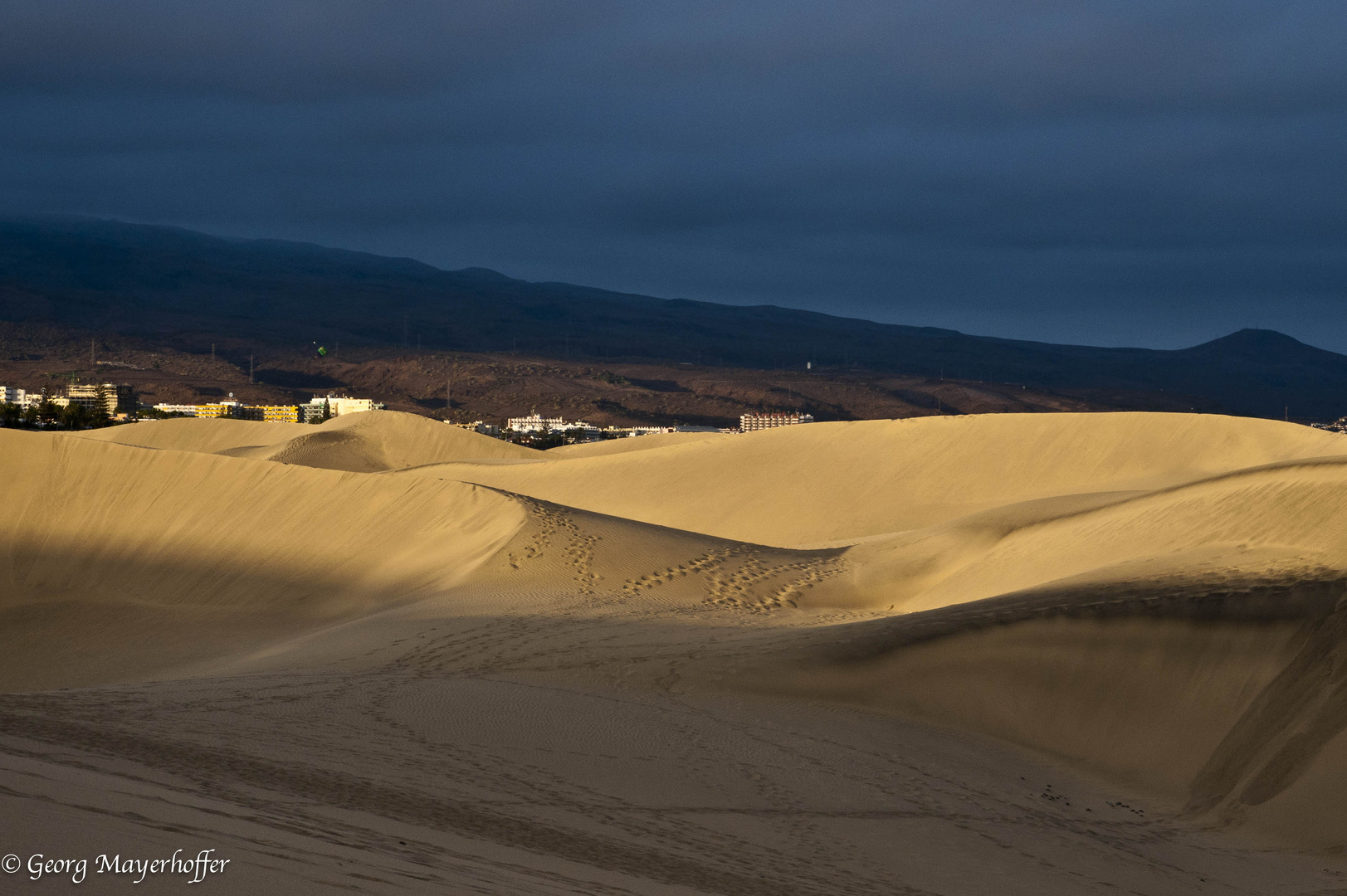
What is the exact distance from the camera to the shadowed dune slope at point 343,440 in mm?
51500

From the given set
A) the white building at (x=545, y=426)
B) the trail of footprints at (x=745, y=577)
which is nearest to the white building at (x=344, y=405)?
the white building at (x=545, y=426)

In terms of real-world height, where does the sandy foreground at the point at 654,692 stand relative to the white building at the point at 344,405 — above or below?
above

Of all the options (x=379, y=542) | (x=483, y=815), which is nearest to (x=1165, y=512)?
(x=379, y=542)

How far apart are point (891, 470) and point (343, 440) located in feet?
90.6

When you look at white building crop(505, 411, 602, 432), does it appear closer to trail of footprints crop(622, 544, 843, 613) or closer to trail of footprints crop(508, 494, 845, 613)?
trail of footprints crop(508, 494, 845, 613)

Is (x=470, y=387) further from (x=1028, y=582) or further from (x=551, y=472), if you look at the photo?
(x=1028, y=582)

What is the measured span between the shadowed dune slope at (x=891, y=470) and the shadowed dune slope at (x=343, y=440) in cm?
1106

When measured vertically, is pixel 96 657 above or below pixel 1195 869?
below

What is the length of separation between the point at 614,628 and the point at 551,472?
28.3m

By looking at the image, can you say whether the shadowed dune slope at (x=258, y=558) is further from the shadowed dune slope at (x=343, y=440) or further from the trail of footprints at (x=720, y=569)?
the shadowed dune slope at (x=343, y=440)

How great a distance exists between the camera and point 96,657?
17.1 meters

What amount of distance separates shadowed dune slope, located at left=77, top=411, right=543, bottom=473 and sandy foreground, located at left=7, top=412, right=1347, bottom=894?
26851mm

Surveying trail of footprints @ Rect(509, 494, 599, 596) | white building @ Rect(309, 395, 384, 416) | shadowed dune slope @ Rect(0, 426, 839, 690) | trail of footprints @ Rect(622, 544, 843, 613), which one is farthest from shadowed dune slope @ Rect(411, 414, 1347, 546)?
white building @ Rect(309, 395, 384, 416)

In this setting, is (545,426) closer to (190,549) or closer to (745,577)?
(190,549)
